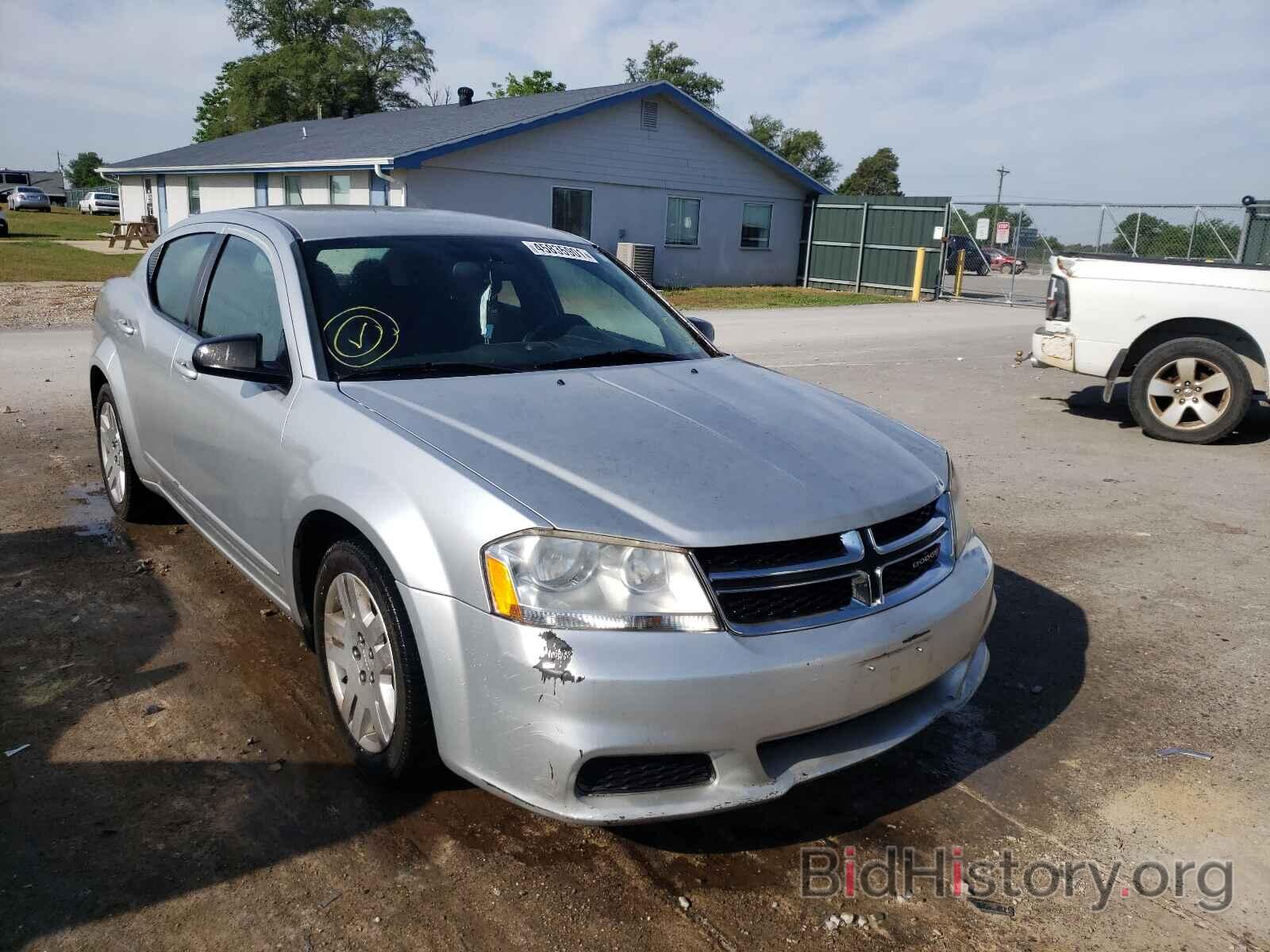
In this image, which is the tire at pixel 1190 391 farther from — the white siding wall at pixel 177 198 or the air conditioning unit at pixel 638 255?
the white siding wall at pixel 177 198

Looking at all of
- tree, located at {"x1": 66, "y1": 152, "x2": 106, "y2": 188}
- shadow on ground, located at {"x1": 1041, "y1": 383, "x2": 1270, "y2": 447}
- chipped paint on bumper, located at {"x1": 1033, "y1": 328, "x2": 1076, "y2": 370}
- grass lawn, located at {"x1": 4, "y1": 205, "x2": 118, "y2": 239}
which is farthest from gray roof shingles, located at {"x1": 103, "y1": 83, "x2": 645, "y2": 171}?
tree, located at {"x1": 66, "y1": 152, "x2": 106, "y2": 188}

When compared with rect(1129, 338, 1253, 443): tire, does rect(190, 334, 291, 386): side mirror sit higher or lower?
higher

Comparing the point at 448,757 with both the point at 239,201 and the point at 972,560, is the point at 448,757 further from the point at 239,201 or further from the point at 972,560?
the point at 239,201

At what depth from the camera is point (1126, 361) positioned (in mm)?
8664

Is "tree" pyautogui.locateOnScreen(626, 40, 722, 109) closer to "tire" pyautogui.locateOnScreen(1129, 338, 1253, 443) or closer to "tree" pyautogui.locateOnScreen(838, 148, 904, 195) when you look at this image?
"tree" pyautogui.locateOnScreen(838, 148, 904, 195)

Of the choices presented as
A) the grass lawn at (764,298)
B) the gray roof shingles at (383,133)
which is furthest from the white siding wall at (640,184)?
the grass lawn at (764,298)

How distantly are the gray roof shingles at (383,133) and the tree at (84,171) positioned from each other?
84.3 m

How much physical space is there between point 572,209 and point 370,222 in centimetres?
2198

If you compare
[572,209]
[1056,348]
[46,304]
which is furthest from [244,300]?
[572,209]

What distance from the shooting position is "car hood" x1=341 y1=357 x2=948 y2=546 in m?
2.63

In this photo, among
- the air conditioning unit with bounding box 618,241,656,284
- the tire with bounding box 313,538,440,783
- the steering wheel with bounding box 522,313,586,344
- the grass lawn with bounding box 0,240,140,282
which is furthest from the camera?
the air conditioning unit with bounding box 618,241,656,284

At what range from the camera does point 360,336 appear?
353 cm

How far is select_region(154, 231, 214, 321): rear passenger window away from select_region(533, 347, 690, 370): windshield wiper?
1.81 m

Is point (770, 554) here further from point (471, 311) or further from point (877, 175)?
point (877, 175)
